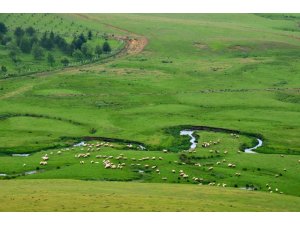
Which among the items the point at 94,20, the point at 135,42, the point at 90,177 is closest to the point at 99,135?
the point at 90,177

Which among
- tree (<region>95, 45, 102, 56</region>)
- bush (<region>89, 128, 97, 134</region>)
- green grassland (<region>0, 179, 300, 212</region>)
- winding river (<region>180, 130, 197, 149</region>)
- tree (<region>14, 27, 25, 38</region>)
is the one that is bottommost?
bush (<region>89, 128, 97, 134</region>)

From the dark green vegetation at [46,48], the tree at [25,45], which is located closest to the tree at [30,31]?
the dark green vegetation at [46,48]

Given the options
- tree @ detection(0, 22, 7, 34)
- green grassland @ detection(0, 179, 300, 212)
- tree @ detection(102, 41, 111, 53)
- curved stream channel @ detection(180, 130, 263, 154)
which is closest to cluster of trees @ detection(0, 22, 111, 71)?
tree @ detection(102, 41, 111, 53)

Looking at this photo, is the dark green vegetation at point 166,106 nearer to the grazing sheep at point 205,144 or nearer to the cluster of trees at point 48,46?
the grazing sheep at point 205,144

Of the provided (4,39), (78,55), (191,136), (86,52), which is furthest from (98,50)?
(191,136)

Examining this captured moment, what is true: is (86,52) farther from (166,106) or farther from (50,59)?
(166,106)

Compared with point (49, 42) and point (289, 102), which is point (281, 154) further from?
point (49, 42)

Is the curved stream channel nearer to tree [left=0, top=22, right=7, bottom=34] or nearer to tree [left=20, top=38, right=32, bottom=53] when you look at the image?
tree [left=20, top=38, right=32, bottom=53]
